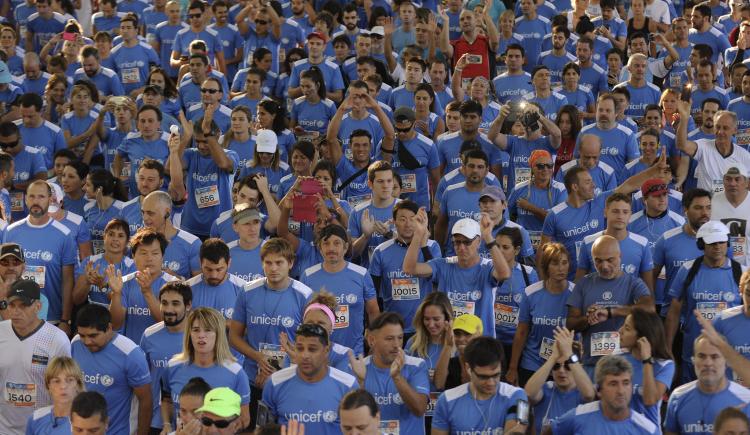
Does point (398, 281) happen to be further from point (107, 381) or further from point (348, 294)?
point (107, 381)

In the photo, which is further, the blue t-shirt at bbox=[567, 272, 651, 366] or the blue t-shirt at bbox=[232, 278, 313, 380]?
the blue t-shirt at bbox=[232, 278, 313, 380]

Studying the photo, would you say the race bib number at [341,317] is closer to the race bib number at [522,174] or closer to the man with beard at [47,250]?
the man with beard at [47,250]

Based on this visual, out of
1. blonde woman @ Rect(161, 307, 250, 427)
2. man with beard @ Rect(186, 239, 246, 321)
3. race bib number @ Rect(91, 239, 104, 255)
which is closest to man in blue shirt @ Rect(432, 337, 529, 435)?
blonde woman @ Rect(161, 307, 250, 427)

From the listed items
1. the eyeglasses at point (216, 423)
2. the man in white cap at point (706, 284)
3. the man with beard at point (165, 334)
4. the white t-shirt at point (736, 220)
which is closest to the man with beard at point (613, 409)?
the eyeglasses at point (216, 423)

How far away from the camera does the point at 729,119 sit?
12.1 meters

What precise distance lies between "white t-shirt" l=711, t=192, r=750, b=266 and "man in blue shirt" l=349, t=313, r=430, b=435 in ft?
11.1

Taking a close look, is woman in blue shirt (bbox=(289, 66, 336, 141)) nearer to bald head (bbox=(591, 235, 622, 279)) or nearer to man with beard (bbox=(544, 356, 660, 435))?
bald head (bbox=(591, 235, 622, 279))

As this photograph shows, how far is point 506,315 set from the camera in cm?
976

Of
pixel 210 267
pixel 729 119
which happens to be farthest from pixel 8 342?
pixel 729 119

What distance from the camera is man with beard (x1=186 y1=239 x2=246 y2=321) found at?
30.1ft

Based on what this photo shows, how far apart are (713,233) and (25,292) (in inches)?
183

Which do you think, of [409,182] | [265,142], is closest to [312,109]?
[409,182]

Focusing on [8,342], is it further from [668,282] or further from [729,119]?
[729,119]

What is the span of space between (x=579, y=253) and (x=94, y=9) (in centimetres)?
1177
